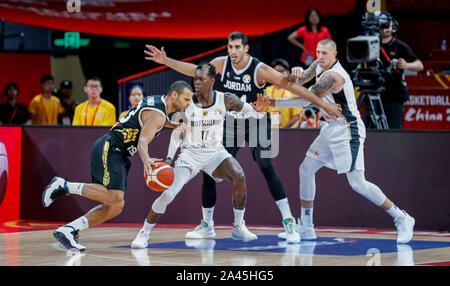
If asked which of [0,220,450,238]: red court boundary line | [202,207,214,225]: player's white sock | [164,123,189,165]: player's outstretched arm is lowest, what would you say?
[0,220,450,238]: red court boundary line

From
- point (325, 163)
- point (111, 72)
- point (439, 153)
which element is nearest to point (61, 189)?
point (325, 163)

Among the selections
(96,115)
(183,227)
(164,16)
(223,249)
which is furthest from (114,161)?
(164,16)

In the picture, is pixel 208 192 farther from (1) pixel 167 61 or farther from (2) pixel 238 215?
(1) pixel 167 61

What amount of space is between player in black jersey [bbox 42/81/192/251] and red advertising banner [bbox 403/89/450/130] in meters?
5.70

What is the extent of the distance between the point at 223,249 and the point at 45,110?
6.14 metres

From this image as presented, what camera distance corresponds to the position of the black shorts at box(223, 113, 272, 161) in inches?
328

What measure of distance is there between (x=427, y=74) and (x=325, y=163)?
200 inches

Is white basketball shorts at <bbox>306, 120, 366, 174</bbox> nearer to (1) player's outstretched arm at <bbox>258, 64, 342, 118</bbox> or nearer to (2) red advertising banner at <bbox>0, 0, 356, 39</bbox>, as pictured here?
(1) player's outstretched arm at <bbox>258, 64, 342, 118</bbox>

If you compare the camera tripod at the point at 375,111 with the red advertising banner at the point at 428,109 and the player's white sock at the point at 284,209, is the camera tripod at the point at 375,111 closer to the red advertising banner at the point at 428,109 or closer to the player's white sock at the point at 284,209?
the red advertising banner at the point at 428,109

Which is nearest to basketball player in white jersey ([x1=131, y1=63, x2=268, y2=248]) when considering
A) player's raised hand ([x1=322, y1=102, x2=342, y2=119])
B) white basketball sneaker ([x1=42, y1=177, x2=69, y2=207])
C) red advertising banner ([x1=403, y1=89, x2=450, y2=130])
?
player's raised hand ([x1=322, y1=102, x2=342, y2=119])

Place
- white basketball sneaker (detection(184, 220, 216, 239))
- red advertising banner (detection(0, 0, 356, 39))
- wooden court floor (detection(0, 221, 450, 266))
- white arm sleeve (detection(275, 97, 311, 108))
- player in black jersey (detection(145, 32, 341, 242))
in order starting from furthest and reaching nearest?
red advertising banner (detection(0, 0, 356, 39))
white basketball sneaker (detection(184, 220, 216, 239))
white arm sleeve (detection(275, 97, 311, 108))
player in black jersey (detection(145, 32, 341, 242))
wooden court floor (detection(0, 221, 450, 266))

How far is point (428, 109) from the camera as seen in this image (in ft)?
40.0

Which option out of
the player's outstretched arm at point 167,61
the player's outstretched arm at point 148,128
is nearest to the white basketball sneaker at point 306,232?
the player's outstretched arm at point 167,61

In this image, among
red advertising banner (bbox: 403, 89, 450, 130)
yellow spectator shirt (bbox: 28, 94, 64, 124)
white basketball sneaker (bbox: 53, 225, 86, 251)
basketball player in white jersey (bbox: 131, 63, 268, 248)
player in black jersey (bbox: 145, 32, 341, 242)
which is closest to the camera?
white basketball sneaker (bbox: 53, 225, 86, 251)
